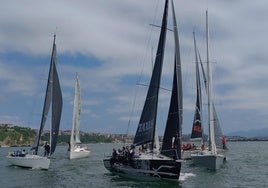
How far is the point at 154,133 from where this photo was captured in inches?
1204

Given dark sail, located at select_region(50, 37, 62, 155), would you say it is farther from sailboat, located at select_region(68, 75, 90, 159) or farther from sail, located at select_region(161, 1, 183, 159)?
sailboat, located at select_region(68, 75, 90, 159)

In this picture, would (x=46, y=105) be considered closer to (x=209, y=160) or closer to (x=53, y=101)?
(x=53, y=101)

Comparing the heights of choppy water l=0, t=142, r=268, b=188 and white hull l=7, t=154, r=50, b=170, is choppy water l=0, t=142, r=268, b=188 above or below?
below

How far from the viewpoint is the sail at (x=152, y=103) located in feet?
101

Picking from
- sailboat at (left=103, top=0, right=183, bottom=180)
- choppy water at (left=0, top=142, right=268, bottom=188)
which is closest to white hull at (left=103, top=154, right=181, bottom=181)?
sailboat at (left=103, top=0, right=183, bottom=180)

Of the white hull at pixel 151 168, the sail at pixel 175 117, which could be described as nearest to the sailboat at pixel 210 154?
the sail at pixel 175 117

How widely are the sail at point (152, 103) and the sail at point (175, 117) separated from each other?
1077 mm

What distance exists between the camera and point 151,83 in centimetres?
3159

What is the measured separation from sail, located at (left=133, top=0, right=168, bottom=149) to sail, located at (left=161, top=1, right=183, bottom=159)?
1.08 metres

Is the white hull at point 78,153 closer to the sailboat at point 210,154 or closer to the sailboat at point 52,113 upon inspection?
the sailboat at point 52,113

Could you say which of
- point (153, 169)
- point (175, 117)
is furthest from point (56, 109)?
point (153, 169)

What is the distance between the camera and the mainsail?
41.6 m

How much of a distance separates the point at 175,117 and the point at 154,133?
76.7 inches

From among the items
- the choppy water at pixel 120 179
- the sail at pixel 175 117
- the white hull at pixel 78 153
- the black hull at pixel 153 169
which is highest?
the sail at pixel 175 117
